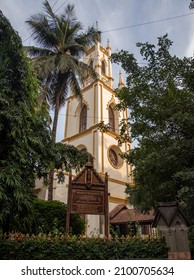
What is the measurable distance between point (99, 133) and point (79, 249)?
1415cm

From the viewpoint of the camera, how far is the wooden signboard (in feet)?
22.8

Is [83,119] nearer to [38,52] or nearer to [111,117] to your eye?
[111,117]

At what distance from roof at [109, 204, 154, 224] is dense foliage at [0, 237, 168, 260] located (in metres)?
9.60

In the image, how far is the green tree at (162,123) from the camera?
6773mm

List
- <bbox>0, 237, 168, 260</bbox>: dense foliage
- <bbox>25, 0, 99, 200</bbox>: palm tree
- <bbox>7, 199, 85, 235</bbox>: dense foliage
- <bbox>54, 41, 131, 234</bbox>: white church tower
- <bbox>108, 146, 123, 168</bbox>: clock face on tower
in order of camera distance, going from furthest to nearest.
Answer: <bbox>108, 146, 123, 168</bbox>: clock face on tower → <bbox>54, 41, 131, 234</bbox>: white church tower → <bbox>25, 0, 99, 200</bbox>: palm tree → <bbox>7, 199, 85, 235</bbox>: dense foliage → <bbox>0, 237, 168, 260</bbox>: dense foliage

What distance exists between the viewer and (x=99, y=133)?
19328 millimetres

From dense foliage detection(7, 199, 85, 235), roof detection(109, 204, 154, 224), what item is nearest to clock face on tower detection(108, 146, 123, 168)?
roof detection(109, 204, 154, 224)

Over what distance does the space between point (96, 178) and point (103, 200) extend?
30.4 inches

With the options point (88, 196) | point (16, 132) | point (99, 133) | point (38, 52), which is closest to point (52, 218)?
point (88, 196)

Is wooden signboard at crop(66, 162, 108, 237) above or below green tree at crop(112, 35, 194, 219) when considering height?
below

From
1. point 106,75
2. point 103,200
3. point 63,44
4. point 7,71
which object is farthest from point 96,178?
point 106,75

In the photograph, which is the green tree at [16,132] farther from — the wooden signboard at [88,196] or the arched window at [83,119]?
the arched window at [83,119]

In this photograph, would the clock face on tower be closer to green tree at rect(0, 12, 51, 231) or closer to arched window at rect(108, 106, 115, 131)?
arched window at rect(108, 106, 115, 131)

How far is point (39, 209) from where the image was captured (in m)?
9.84
